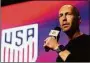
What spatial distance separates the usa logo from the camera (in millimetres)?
2424

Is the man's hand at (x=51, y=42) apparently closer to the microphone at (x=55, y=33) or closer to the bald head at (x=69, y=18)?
the microphone at (x=55, y=33)

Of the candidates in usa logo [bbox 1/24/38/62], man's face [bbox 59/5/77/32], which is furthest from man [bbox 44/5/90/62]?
usa logo [bbox 1/24/38/62]

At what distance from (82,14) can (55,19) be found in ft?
0.92

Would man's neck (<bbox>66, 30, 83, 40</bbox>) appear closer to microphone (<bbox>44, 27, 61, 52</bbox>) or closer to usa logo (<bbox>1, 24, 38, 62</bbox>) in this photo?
microphone (<bbox>44, 27, 61, 52</bbox>)

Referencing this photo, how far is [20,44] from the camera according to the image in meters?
2.44

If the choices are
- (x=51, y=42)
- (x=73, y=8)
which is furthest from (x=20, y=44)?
(x=73, y=8)

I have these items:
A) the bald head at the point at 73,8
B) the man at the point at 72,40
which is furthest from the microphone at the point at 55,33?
the bald head at the point at 73,8

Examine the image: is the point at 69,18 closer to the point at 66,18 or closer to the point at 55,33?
the point at 66,18

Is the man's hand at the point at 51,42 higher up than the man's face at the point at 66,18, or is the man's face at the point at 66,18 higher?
the man's face at the point at 66,18

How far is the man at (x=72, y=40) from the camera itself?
2348 millimetres

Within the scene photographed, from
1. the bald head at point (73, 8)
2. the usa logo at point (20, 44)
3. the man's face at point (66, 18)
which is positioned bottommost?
the usa logo at point (20, 44)

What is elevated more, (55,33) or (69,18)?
(69,18)

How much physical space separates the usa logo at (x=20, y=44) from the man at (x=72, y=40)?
0.57ft

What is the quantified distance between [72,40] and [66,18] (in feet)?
0.77
